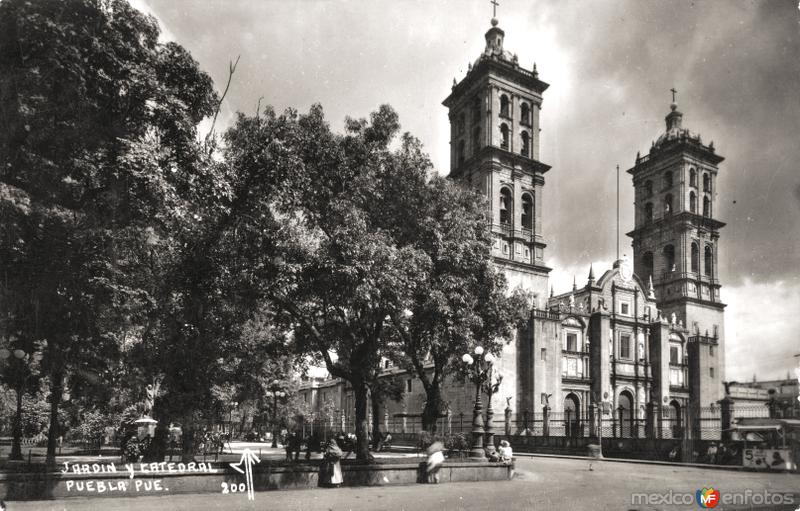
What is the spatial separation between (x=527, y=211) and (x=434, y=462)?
31187 millimetres

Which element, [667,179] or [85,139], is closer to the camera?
[85,139]

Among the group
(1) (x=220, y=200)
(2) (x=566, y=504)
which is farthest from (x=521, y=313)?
(1) (x=220, y=200)

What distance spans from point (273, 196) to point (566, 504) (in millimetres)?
8850

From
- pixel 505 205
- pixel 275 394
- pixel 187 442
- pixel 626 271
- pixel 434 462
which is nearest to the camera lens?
pixel 187 442

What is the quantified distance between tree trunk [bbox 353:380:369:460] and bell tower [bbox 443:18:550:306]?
80.4 ft

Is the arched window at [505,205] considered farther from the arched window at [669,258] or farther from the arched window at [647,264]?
the arched window at [647,264]

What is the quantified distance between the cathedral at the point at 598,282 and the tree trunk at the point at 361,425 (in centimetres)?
2153

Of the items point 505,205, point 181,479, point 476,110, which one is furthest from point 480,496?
point 476,110

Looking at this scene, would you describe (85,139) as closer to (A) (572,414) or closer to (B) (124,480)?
(B) (124,480)

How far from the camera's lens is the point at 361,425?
1697cm

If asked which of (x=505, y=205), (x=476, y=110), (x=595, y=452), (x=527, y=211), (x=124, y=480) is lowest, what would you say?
(x=595, y=452)

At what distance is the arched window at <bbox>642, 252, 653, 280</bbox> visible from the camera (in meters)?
54.7

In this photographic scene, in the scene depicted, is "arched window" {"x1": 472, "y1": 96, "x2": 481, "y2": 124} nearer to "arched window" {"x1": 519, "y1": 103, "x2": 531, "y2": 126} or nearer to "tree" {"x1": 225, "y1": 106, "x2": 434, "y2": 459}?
"arched window" {"x1": 519, "y1": 103, "x2": 531, "y2": 126}

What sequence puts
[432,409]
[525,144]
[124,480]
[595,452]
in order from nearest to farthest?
[124,480] < [432,409] < [595,452] < [525,144]
